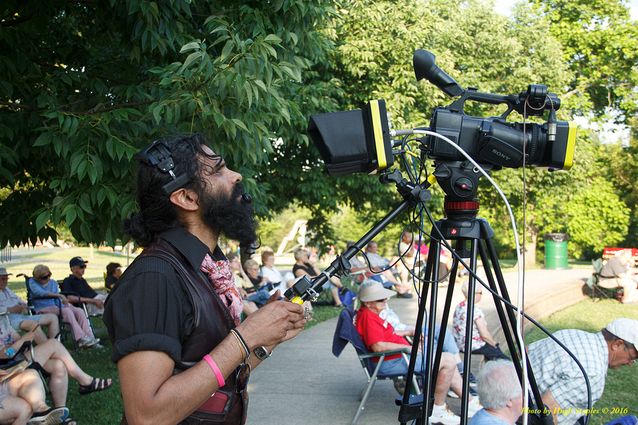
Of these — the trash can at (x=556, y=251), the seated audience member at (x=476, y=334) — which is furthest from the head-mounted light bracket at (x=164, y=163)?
the trash can at (x=556, y=251)

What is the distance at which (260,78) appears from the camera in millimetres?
4039

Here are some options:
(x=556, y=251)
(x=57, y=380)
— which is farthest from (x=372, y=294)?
(x=556, y=251)

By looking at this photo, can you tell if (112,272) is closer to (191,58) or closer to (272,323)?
(191,58)

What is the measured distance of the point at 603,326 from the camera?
1119 centimetres

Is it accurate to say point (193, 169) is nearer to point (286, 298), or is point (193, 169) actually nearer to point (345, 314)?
point (286, 298)

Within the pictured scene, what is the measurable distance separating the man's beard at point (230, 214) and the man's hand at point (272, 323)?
12.6 inches

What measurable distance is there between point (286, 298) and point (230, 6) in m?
3.40

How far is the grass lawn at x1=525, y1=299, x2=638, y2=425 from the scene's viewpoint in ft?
20.4

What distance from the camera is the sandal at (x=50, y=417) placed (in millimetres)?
4992

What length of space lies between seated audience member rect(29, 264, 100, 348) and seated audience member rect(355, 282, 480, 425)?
437 centimetres

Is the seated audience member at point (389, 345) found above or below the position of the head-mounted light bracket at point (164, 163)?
below

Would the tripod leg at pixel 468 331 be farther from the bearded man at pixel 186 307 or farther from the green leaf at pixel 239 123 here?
the green leaf at pixel 239 123

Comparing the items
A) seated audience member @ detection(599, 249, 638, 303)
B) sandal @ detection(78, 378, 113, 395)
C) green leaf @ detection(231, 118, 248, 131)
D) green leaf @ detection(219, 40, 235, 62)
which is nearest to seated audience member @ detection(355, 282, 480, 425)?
sandal @ detection(78, 378, 113, 395)

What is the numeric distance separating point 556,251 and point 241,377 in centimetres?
2508
